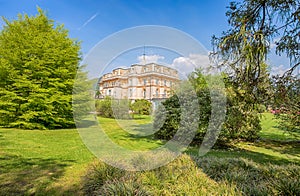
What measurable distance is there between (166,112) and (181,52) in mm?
3643

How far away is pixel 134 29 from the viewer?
4156mm

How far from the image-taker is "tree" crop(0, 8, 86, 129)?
8.88 meters

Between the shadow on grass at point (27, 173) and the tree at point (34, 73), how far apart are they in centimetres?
540

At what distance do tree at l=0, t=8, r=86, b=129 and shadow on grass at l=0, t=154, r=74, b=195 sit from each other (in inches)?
212

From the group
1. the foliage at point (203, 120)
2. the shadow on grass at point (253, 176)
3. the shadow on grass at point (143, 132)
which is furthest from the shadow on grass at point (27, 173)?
the shadow on grass at point (143, 132)

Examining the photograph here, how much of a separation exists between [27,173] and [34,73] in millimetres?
7282

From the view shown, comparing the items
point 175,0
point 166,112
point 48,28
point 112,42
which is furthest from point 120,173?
point 48,28

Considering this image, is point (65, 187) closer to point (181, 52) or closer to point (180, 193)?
point (180, 193)

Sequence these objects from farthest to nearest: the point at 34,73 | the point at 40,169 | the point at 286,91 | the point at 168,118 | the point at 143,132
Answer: the point at 143,132
the point at 34,73
the point at 168,118
the point at 40,169
the point at 286,91

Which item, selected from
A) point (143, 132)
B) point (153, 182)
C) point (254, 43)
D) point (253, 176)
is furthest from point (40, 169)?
point (143, 132)

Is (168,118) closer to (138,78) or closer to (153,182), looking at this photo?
(138,78)

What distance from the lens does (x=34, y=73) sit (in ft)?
29.9

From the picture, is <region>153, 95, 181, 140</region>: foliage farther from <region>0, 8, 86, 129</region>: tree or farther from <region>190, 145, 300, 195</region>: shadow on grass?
<region>0, 8, 86, 129</region>: tree

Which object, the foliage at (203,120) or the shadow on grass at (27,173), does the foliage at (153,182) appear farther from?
the foliage at (203,120)
